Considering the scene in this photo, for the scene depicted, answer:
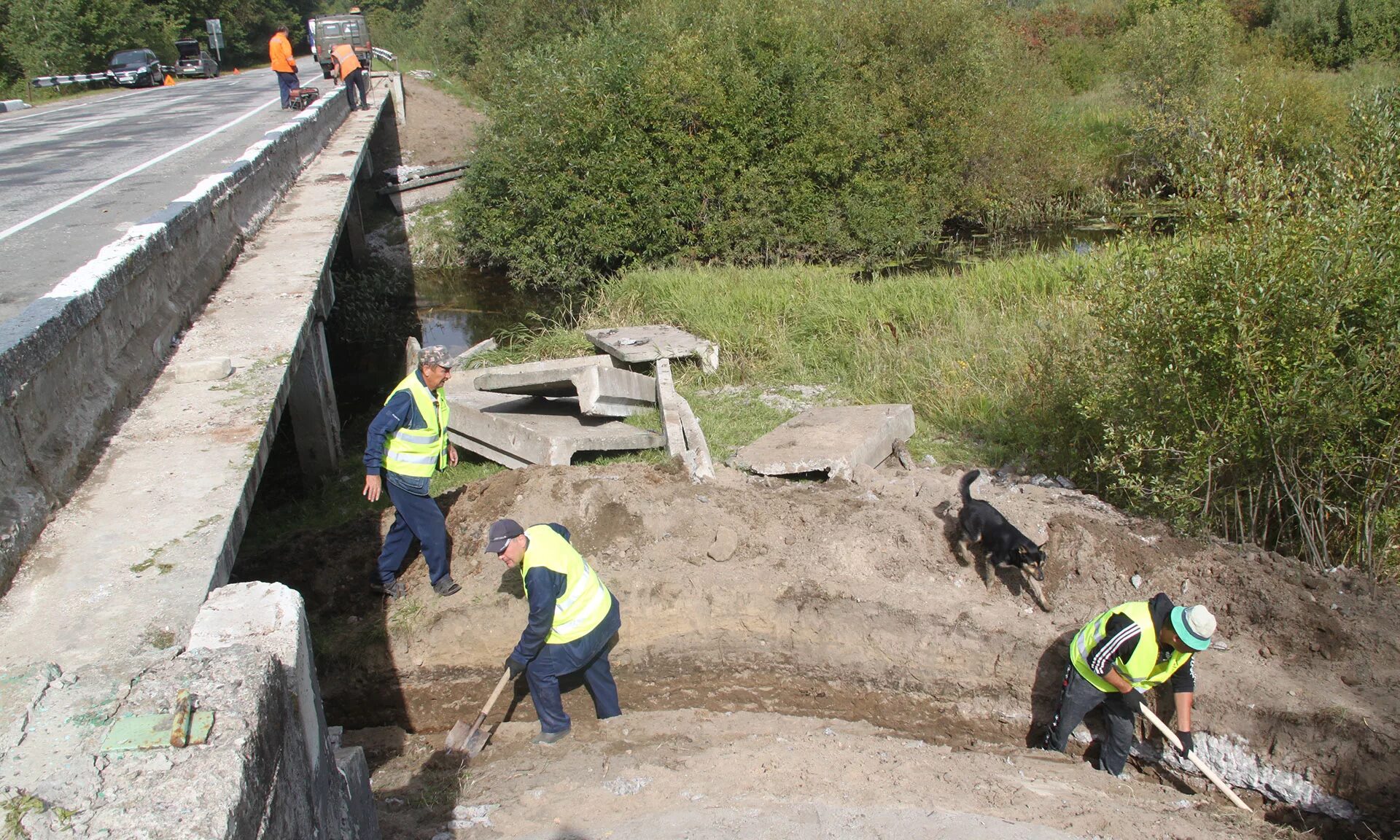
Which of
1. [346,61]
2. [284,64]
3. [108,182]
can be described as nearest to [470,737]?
[108,182]

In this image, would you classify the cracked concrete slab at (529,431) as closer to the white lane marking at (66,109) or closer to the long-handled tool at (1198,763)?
the long-handled tool at (1198,763)

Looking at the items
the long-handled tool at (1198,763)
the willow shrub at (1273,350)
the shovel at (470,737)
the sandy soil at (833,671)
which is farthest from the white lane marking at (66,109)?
the long-handled tool at (1198,763)

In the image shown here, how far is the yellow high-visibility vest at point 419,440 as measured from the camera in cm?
592

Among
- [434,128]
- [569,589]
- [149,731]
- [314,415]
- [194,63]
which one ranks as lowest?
[569,589]

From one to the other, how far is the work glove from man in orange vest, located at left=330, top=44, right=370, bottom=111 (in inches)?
709

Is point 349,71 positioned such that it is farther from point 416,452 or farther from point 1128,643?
point 1128,643

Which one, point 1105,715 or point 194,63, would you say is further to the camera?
point 194,63

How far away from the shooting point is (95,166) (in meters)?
11.9

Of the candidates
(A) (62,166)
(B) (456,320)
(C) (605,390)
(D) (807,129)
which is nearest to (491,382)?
(C) (605,390)

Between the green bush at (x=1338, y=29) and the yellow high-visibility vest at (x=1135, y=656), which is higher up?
the green bush at (x=1338, y=29)

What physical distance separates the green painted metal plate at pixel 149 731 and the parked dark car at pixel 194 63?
36706 millimetres

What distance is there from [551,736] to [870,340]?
662 centimetres

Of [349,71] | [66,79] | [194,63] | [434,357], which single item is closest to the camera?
[434,357]

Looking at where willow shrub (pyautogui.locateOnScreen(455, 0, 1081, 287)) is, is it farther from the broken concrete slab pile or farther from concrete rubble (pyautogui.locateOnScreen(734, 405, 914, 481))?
concrete rubble (pyautogui.locateOnScreen(734, 405, 914, 481))
